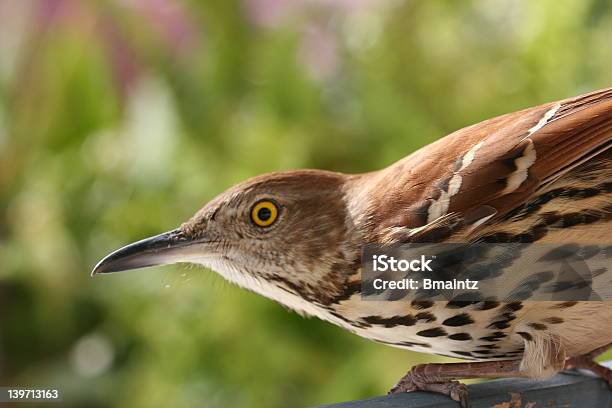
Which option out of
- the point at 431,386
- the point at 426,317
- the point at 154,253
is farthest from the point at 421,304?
the point at 154,253

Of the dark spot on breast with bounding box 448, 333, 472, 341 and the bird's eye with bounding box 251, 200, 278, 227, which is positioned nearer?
the dark spot on breast with bounding box 448, 333, 472, 341

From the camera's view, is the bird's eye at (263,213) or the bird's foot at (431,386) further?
the bird's eye at (263,213)

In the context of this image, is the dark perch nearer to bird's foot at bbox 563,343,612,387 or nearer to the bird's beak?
bird's foot at bbox 563,343,612,387

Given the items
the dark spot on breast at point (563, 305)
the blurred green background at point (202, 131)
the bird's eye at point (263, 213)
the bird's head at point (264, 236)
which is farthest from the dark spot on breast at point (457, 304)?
the blurred green background at point (202, 131)

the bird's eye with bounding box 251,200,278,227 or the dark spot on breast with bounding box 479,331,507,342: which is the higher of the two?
the bird's eye with bounding box 251,200,278,227

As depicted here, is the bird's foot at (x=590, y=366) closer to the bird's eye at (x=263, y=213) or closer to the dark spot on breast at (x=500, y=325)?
the dark spot on breast at (x=500, y=325)
